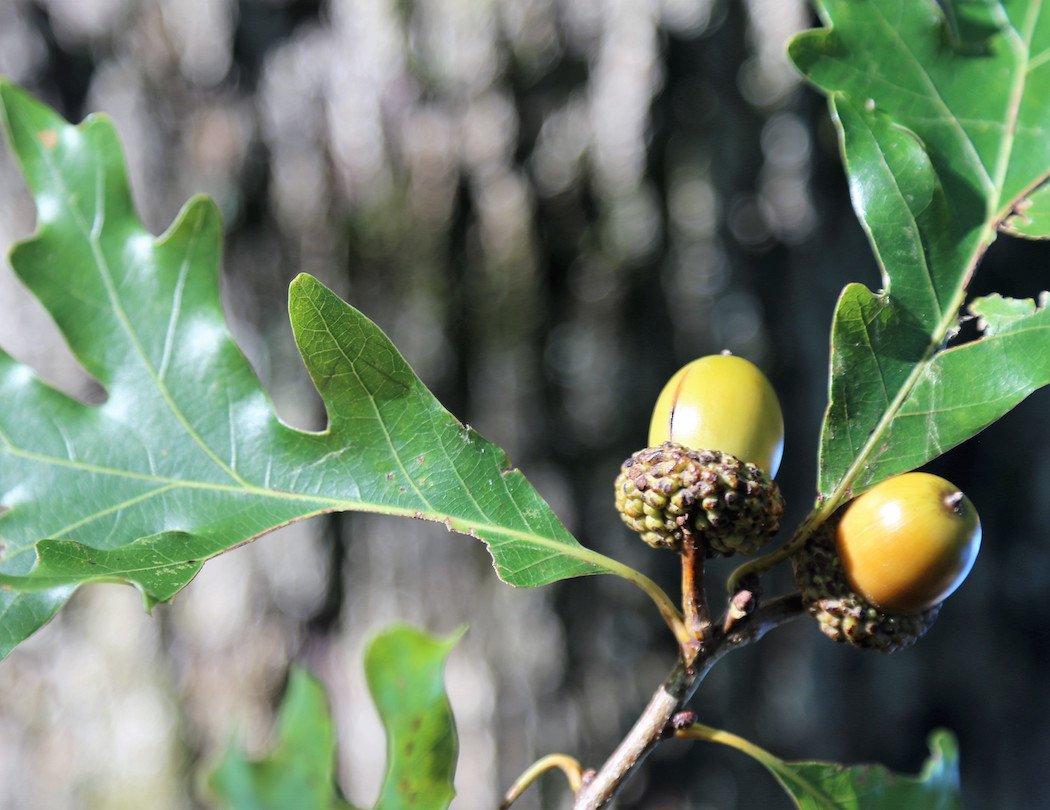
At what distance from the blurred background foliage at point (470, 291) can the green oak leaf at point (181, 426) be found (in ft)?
2.75

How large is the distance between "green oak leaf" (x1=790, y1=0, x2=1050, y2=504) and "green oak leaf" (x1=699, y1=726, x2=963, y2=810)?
206 millimetres

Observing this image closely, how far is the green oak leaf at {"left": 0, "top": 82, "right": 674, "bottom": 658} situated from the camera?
65 cm

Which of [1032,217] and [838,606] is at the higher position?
[1032,217]

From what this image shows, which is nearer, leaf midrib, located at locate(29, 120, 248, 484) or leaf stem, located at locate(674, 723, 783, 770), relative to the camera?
leaf stem, located at locate(674, 723, 783, 770)

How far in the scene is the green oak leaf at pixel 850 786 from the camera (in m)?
0.68

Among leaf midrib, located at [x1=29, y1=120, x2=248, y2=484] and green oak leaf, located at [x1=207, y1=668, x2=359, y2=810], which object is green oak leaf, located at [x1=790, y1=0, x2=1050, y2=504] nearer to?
green oak leaf, located at [x1=207, y1=668, x2=359, y2=810]

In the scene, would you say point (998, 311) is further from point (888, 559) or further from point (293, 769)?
point (293, 769)

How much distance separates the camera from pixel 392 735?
605 mm

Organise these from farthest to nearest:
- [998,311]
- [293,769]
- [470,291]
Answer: [470,291]
[998,311]
[293,769]

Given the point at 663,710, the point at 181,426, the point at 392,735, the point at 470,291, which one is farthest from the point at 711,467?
the point at 470,291

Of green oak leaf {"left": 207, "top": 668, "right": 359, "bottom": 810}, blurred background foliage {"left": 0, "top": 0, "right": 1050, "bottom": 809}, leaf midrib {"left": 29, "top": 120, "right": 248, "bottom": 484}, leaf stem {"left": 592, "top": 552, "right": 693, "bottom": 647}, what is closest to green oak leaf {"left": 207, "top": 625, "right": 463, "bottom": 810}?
green oak leaf {"left": 207, "top": 668, "right": 359, "bottom": 810}

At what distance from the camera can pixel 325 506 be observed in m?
0.68

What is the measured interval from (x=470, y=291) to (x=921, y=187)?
104 cm

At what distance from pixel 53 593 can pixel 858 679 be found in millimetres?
1486
